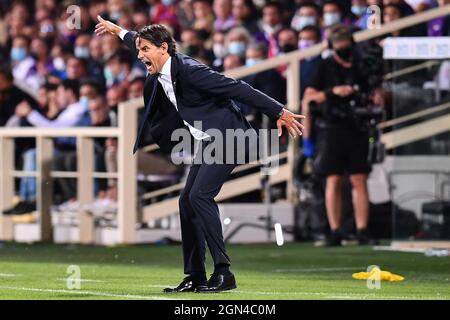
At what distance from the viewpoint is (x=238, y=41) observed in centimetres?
1981

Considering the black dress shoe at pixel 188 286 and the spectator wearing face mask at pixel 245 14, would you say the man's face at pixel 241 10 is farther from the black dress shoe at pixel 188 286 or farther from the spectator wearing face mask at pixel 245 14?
the black dress shoe at pixel 188 286

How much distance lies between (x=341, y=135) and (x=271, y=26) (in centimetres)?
326

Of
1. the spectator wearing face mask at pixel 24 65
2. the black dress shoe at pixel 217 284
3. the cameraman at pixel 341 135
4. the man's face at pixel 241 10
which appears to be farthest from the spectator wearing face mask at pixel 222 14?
the black dress shoe at pixel 217 284

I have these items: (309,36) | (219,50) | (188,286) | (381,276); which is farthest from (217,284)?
(219,50)

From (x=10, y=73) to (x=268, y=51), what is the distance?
168 inches

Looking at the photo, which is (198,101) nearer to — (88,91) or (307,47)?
(307,47)

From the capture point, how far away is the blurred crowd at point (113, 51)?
18.9 meters

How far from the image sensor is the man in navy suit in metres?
10.6

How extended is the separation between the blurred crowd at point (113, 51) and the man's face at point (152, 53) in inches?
254

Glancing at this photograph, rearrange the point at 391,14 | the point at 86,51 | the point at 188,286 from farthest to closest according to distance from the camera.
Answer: the point at 86,51
the point at 391,14
the point at 188,286

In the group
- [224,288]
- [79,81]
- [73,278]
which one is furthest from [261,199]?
[224,288]

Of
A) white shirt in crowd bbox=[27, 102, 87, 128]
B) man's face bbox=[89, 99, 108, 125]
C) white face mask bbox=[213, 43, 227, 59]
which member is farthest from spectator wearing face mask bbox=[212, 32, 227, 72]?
white shirt in crowd bbox=[27, 102, 87, 128]

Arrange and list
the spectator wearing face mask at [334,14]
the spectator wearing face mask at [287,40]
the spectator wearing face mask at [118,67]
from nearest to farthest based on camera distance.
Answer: the spectator wearing face mask at [334,14] < the spectator wearing face mask at [287,40] < the spectator wearing face mask at [118,67]
